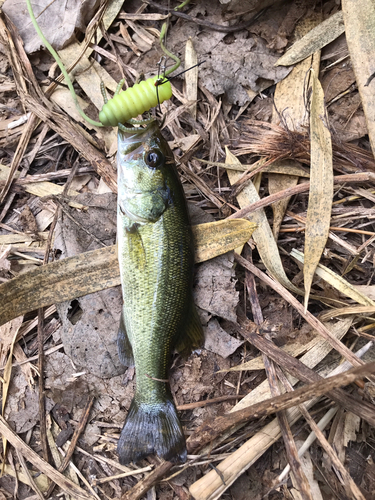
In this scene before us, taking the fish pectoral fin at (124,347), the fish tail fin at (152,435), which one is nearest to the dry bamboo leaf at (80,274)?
the fish pectoral fin at (124,347)

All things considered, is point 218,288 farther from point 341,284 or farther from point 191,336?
point 341,284

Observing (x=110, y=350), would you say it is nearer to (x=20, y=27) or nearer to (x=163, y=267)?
(x=163, y=267)

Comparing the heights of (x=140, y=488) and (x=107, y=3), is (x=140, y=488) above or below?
below

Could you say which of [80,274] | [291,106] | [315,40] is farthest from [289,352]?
[315,40]

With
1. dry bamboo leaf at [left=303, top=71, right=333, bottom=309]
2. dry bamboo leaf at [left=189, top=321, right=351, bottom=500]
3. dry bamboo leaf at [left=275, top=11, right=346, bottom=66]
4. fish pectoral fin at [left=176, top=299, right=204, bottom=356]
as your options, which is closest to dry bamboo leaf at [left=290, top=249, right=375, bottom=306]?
dry bamboo leaf at [left=303, top=71, right=333, bottom=309]

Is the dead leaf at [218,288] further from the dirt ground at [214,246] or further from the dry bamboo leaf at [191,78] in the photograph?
the dry bamboo leaf at [191,78]

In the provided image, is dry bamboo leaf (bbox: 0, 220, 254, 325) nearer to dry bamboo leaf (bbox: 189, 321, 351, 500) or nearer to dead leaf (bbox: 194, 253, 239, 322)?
dead leaf (bbox: 194, 253, 239, 322)

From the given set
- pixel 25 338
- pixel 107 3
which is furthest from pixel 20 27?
pixel 25 338
